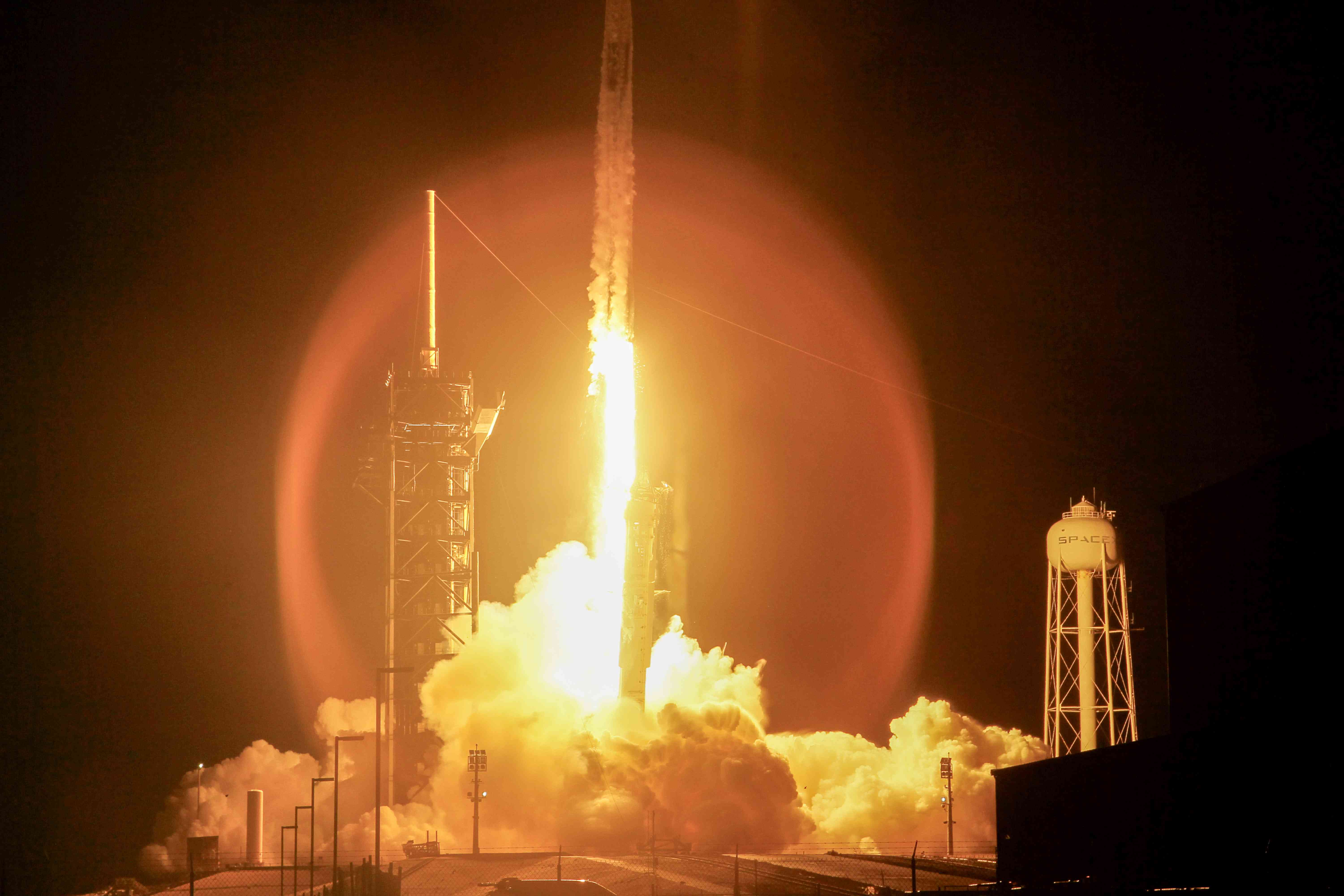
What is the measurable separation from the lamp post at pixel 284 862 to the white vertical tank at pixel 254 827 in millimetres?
1050

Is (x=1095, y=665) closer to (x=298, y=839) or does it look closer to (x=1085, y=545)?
(x=1085, y=545)

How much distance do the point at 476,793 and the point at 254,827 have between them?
10.7 meters

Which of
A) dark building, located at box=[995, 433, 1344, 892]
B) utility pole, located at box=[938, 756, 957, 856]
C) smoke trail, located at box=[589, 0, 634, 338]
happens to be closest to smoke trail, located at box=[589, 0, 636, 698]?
smoke trail, located at box=[589, 0, 634, 338]

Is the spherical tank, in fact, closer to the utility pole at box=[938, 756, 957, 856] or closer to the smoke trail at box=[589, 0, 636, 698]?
the utility pole at box=[938, 756, 957, 856]

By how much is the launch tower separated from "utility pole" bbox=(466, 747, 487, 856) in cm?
963

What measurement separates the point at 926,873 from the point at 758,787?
9527 mm

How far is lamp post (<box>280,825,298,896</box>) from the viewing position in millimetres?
39500

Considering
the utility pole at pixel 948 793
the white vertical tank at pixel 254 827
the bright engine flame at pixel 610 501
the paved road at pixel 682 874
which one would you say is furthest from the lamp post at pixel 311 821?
the utility pole at pixel 948 793

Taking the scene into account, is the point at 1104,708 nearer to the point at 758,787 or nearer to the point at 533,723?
the point at 758,787

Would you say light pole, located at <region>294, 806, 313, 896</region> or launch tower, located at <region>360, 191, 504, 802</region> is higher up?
launch tower, located at <region>360, 191, 504, 802</region>

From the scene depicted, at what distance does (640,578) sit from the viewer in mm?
58844

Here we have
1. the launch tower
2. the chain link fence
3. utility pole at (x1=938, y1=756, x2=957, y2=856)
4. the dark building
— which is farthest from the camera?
the launch tower

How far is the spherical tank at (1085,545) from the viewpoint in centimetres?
6119

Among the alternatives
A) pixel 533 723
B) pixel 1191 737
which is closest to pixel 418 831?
pixel 533 723
